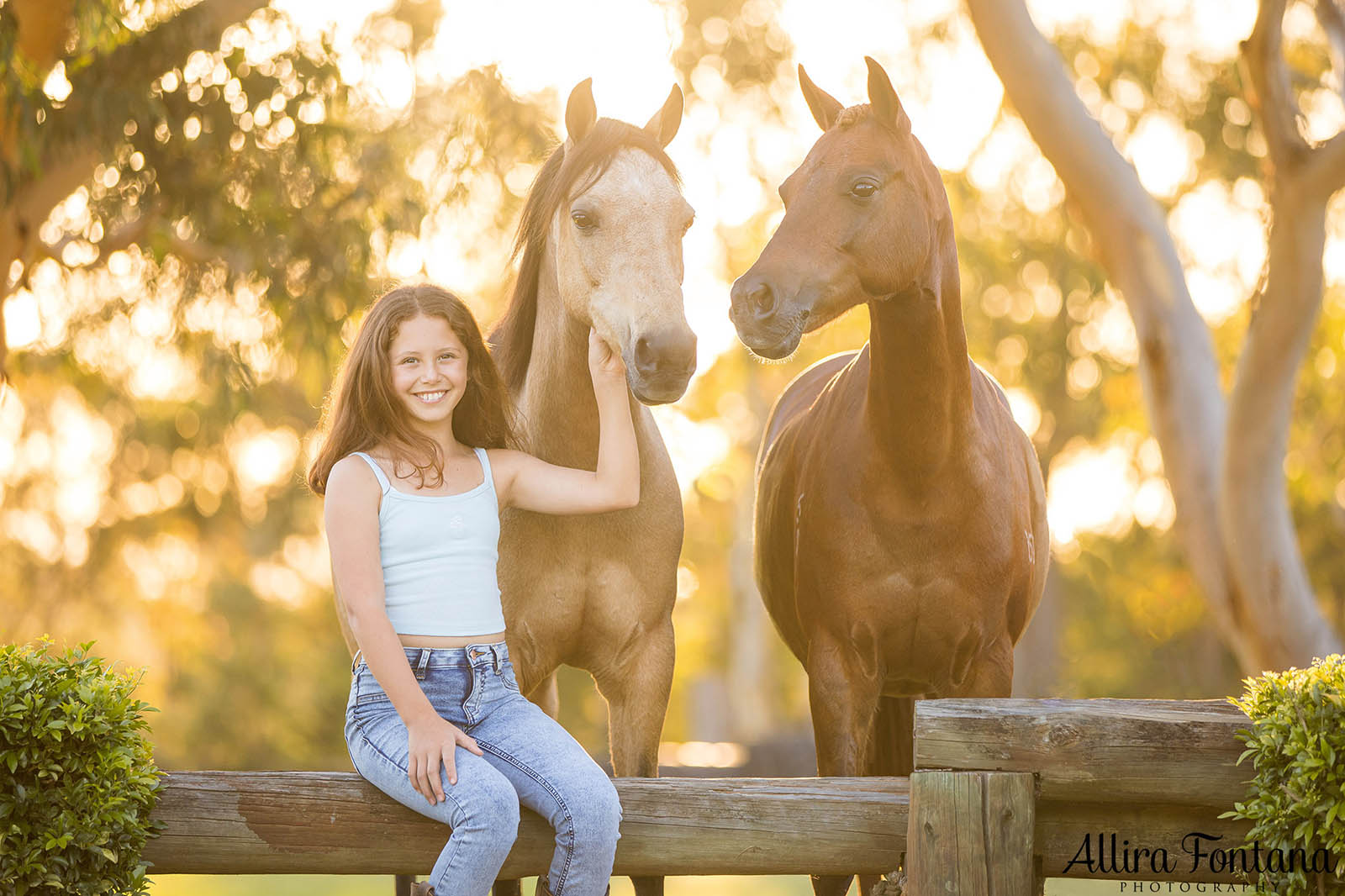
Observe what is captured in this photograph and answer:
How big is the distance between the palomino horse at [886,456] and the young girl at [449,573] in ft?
2.18

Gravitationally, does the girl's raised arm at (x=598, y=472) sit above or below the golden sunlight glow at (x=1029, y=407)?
below

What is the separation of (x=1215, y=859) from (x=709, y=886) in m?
10.3

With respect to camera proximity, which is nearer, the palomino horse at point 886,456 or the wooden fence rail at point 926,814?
the wooden fence rail at point 926,814

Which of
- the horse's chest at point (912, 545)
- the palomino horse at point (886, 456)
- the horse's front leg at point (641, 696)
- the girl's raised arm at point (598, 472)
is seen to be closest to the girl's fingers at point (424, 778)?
the girl's raised arm at point (598, 472)

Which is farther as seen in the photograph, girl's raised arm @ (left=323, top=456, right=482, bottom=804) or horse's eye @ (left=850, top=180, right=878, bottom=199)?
horse's eye @ (left=850, top=180, right=878, bottom=199)

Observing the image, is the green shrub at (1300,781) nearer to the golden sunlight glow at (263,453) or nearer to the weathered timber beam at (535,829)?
the weathered timber beam at (535,829)

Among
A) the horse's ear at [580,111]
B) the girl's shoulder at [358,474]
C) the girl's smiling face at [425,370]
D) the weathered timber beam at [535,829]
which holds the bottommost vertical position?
the weathered timber beam at [535,829]

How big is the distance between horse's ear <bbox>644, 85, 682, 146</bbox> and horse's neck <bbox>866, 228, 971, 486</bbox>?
768 mm

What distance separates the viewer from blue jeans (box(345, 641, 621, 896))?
272 centimetres

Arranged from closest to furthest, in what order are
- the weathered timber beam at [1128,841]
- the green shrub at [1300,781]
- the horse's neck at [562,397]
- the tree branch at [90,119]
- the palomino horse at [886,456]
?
the green shrub at [1300,781] < the weathered timber beam at [1128,841] < the palomino horse at [886,456] < the horse's neck at [562,397] < the tree branch at [90,119]

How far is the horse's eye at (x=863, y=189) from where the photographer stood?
3449mm

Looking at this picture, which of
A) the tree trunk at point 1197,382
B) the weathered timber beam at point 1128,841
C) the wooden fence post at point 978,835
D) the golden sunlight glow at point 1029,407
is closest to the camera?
the wooden fence post at point 978,835

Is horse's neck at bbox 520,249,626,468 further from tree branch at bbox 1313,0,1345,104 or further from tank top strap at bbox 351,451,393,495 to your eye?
tree branch at bbox 1313,0,1345,104

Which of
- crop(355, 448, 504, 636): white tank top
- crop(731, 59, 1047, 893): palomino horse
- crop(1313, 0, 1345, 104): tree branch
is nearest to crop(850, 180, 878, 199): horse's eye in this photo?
crop(731, 59, 1047, 893): palomino horse
